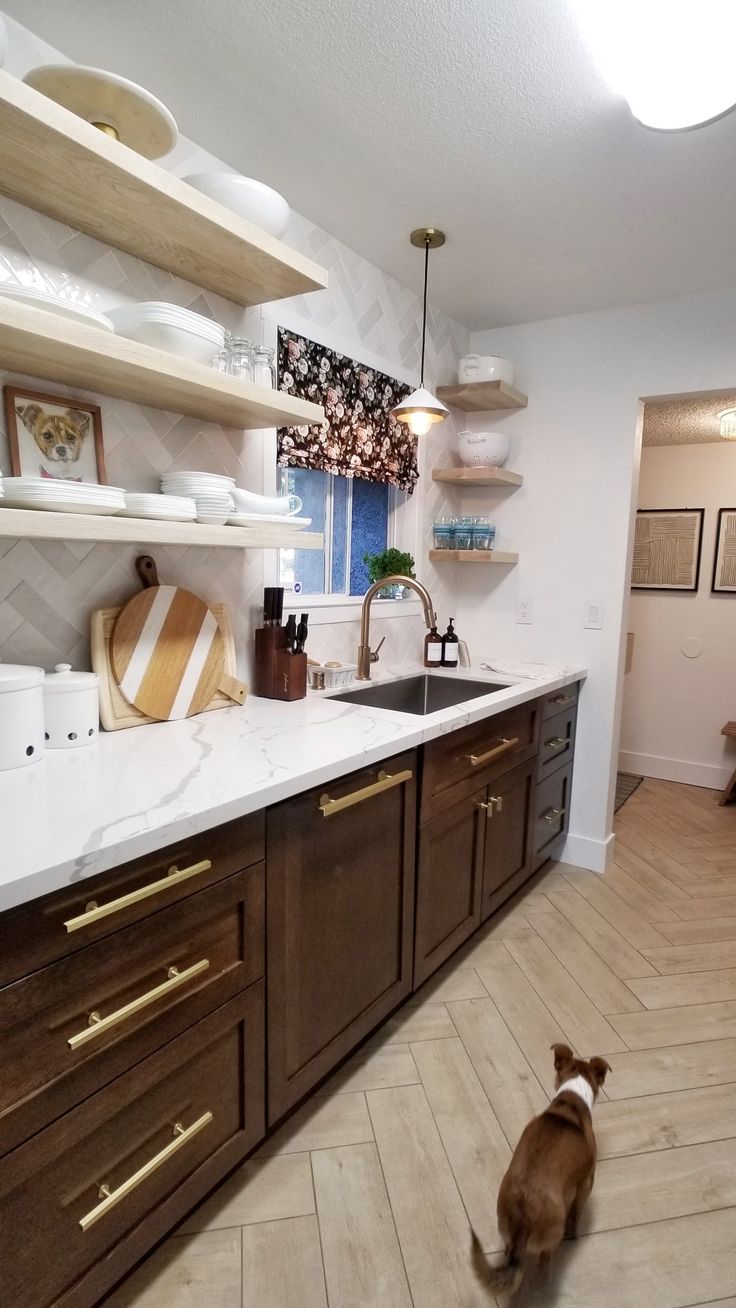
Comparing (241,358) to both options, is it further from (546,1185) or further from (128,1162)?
(546,1185)

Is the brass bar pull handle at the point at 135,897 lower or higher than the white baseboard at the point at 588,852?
higher

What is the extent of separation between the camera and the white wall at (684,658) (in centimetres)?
430

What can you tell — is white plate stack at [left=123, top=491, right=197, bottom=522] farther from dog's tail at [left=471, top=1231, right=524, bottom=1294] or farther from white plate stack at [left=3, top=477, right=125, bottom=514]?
dog's tail at [left=471, top=1231, right=524, bottom=1294]

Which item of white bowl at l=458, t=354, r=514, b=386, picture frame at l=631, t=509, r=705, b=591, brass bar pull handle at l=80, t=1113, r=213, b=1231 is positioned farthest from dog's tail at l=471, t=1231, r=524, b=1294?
picture frame at l=631, t=509, r=705, b=591

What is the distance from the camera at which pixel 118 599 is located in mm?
1668

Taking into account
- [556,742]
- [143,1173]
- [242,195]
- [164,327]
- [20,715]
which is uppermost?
[242,195]

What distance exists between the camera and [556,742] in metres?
2.77

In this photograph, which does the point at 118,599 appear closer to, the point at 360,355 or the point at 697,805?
the point at 360,355

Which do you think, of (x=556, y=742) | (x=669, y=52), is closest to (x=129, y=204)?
(x=669, y=52)

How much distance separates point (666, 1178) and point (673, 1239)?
0.47 ft

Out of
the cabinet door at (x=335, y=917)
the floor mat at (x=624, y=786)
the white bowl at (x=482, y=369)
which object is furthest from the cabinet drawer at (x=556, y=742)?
the white bowl at (x=482, y=369)

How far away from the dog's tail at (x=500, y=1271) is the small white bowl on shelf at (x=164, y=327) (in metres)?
1.77

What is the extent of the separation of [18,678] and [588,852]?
263 cm

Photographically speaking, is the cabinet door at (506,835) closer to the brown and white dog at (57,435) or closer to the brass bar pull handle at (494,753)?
the brass bar pull handle at (494,753)
